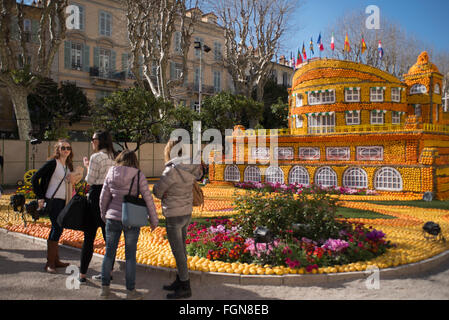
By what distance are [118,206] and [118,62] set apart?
36.0 meters

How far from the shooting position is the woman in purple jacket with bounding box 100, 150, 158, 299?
494 cm

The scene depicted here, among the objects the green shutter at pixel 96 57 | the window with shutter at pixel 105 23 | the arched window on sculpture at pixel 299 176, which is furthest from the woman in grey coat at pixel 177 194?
the window with shutter at pixel 105 23

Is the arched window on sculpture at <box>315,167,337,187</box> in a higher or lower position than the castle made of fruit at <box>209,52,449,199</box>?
lower

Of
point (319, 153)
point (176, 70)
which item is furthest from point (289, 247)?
point (176, 70)

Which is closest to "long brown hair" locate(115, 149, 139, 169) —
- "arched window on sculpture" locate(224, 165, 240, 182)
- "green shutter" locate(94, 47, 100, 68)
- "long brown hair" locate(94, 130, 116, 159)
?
"long brown hair" locate(94, 130, 116, 159)

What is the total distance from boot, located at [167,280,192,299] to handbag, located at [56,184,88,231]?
171 cm

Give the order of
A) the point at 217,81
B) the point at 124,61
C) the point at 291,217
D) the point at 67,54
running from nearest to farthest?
1. the point at 291,217
2. the point at 67,54
3. the point at 124,61
4. the point at 217,81

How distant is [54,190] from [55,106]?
89.6 ft

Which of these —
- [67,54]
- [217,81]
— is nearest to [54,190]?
[67,54]

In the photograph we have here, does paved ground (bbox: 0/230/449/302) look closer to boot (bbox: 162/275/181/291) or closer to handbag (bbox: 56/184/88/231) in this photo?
boot (bbox: 162/275/181/291)

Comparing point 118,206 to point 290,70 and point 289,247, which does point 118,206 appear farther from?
point 290,70

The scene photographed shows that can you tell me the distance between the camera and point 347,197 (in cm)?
1716

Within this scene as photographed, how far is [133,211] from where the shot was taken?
4.84 meters

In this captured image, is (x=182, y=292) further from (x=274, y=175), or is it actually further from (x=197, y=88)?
(x=197, y=88)
